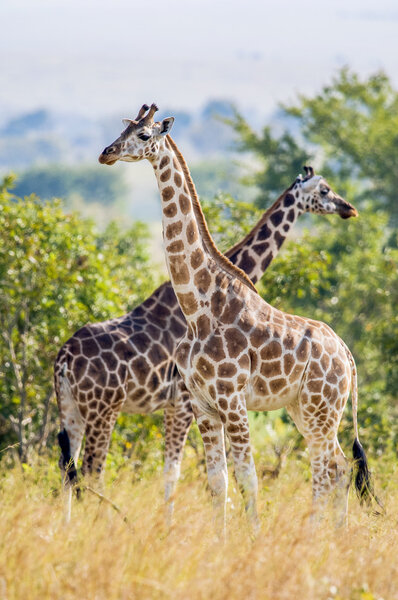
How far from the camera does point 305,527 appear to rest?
5.58 metres

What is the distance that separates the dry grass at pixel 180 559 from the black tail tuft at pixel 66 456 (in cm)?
116

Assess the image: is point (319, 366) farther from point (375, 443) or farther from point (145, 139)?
point (375, 443)

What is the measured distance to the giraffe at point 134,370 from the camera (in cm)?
803

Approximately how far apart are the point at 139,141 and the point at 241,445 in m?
2.52

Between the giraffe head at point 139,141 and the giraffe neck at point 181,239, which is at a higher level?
the giraffe head at point 139,141

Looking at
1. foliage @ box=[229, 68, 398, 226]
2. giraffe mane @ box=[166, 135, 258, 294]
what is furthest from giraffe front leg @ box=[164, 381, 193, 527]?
foliage @ box=[229, 68, 398, 226]

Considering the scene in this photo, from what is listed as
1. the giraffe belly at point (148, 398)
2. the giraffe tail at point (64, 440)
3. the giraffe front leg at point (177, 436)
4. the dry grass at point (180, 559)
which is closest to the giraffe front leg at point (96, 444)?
the giraffe tail at point (64, 440)

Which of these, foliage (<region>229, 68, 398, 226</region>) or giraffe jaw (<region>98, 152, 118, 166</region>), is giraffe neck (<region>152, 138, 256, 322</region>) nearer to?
giraffe jaw (<region>98, 152, 118, 166</region>)

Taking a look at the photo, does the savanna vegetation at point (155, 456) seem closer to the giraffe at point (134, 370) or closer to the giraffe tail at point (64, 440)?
the giraffe tail at point (64, 440)

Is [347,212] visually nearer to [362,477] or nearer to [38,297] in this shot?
[362,477]

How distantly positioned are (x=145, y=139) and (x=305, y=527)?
3173mm

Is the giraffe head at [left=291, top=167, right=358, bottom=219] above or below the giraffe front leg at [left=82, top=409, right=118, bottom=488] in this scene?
above

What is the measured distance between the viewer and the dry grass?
15.9 feet

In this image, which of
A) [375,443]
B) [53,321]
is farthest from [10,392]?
[375,443]
